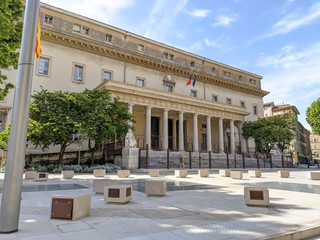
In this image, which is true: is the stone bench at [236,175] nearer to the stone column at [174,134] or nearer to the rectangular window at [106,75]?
the stone column at [174,134]

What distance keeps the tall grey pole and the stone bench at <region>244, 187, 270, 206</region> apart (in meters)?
5.94

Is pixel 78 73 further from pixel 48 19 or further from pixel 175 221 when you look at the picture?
pixel 175 221

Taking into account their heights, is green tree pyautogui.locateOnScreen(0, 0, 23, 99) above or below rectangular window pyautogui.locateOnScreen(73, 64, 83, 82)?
below

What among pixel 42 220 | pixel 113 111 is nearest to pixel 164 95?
pixel 113 111

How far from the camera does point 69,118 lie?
18.6 m

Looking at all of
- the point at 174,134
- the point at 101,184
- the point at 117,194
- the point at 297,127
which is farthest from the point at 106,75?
the point at 297,127

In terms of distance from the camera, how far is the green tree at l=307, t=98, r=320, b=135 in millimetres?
39594

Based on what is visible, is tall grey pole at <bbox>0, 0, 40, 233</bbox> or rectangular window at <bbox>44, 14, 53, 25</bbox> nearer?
tall grey pole at <bbox>0, 0, 40, 233</bbox>

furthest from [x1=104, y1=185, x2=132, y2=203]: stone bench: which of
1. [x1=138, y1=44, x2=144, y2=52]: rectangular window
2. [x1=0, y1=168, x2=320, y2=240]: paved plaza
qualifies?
[x1=138, y1=44, x2=144, y2=52]: rectangular window

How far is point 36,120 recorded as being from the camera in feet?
63.5

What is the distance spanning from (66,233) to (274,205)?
597cm

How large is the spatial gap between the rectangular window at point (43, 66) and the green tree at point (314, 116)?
40820mm

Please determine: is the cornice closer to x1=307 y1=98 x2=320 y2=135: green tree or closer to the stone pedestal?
x1=307 y1=98 x2=320 y2=135: green tree

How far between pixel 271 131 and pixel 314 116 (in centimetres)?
1066
